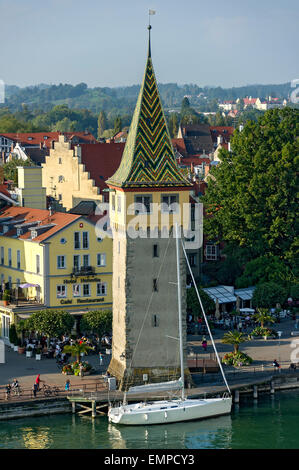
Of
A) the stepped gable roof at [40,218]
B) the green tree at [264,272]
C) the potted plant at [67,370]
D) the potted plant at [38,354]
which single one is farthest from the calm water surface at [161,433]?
the green tree at [264,272]

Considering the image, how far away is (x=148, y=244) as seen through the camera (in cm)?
8125

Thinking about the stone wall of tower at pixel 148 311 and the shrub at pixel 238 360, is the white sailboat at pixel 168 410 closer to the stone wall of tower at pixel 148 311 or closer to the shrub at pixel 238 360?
the stone wall of tower at pixel 148 311

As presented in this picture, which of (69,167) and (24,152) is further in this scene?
(24,152)

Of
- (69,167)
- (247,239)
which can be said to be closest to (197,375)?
(247,239)

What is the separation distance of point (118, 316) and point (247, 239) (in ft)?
98.7

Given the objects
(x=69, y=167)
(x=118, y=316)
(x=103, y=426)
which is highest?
(x=69, y=167)

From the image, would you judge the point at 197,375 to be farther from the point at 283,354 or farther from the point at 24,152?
the point at 24,152

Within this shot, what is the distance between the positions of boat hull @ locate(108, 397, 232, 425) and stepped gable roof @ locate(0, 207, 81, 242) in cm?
2038

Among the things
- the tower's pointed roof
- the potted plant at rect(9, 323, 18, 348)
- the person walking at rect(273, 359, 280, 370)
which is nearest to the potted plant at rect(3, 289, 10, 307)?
the potted plant at rect(9, 323, 18, 348)

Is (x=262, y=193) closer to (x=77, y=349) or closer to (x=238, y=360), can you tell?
(x=238, y=360)

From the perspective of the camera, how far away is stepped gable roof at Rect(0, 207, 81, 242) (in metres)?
94.0

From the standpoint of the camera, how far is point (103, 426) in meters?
77.2

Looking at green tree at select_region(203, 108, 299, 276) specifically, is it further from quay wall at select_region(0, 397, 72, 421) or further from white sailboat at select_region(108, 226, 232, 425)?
quay wall at select_region(0, 397, 72, 421)

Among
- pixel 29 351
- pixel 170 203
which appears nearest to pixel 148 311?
pixel 170 203
